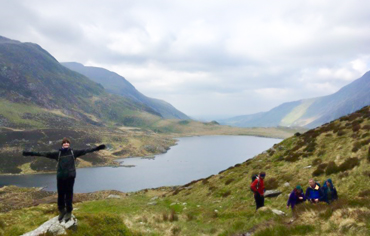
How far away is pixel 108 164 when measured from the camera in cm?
15112

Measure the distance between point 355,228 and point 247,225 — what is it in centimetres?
672

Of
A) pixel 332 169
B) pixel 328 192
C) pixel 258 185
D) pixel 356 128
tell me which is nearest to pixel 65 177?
pixel 258 185

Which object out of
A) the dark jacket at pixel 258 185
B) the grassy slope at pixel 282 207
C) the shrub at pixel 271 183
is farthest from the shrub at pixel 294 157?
the dark jacket at pixel 258 185

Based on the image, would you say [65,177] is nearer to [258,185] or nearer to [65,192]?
[65,192]

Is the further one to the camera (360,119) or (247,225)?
(360,119)

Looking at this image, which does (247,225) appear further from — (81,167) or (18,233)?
(81,167)

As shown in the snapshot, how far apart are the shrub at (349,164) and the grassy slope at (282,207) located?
0.06 m

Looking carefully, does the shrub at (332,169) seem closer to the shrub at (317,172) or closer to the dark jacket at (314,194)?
the shrub at (317,172)

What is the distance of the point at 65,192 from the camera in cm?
1008

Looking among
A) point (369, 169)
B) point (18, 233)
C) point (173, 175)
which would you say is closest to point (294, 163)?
point (369, 169)

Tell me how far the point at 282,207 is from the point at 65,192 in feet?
50.7

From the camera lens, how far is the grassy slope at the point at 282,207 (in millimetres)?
9727

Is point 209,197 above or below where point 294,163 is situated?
below

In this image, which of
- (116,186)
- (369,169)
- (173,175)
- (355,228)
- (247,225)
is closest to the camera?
(355,228)
